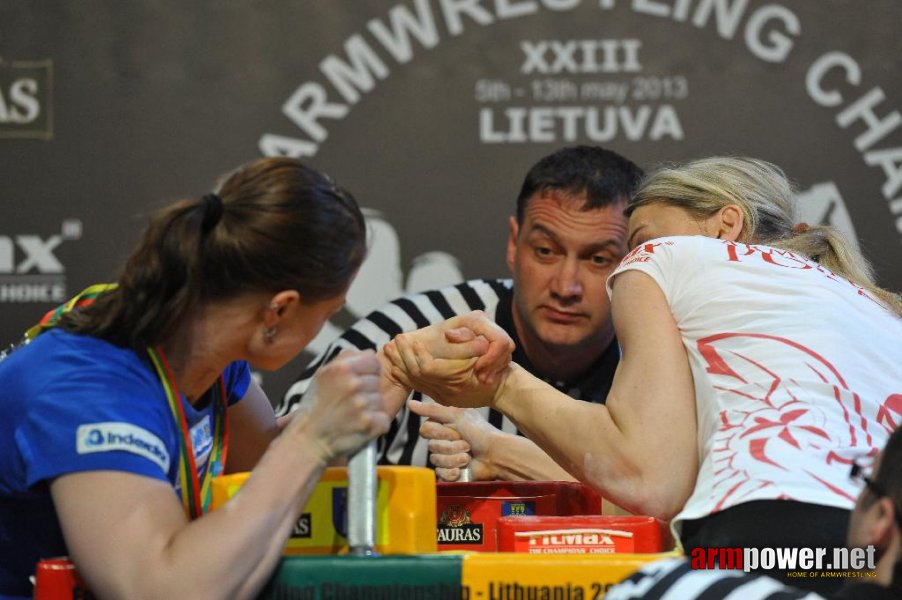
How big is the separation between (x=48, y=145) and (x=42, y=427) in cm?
173

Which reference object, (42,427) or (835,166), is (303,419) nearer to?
(42,427)

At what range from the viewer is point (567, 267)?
108 inches

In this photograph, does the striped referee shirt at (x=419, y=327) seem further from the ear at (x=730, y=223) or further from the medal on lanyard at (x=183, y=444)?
the medal on lanyard at (x=183, y=444)

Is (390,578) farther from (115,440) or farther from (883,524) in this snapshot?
(883,524)

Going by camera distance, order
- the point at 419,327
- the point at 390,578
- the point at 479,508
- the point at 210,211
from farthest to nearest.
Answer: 1. the point at 419,327
2. the point at 479,508
3. the point at 210,211
4. the point at 390,578

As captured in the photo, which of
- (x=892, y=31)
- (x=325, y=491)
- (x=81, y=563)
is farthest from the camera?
(x=892, y=31)

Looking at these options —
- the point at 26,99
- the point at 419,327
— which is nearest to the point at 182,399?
the point at 419,327

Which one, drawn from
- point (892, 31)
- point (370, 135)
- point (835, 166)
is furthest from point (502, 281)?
point (892, 31)

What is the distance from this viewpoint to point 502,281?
2.92 m

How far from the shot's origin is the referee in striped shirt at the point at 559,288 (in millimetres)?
2748

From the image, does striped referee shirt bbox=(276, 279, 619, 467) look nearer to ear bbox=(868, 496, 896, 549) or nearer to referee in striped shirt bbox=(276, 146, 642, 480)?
referee in striped shirt bbox=(276, 146, 642, 480)

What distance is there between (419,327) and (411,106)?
56cm

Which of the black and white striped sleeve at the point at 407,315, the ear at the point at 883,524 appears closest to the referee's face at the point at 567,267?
the black and white striped sleeve at the point at 407,315

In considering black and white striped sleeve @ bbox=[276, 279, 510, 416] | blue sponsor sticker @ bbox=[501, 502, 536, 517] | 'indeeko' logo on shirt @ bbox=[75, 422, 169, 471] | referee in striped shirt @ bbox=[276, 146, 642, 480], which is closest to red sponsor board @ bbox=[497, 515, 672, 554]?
blue sponsor sticker @ bbox=[501, 502, 536, 517]
